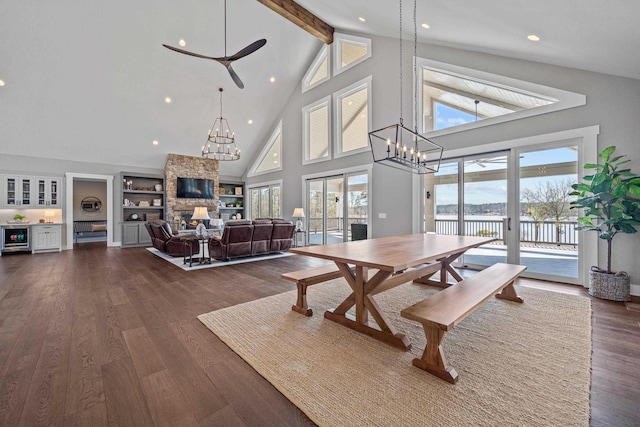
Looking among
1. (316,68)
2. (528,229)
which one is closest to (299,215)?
Result: (316,68)

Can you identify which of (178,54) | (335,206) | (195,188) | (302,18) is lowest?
(335,206)

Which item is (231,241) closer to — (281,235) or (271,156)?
(281,235)

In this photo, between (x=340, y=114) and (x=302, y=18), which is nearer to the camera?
(x=302, y=18)

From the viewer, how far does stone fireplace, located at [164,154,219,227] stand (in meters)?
9.67

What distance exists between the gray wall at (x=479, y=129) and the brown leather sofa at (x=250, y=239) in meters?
2.25

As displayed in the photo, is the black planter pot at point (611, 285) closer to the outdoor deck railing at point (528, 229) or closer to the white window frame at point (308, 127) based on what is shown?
the outdoor deck railing at point (528, 229)

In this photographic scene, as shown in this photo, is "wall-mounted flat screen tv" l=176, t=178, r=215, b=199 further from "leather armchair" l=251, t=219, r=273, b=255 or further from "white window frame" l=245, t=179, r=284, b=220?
"leather armchair" l=251, t=219, r=273, b=255

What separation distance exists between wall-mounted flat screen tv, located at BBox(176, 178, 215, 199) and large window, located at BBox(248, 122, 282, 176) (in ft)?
6.32

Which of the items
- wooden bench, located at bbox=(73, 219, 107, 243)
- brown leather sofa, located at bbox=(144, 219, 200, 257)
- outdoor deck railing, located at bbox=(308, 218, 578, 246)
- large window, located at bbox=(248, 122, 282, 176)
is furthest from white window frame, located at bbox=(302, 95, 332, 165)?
wooden bench, located at bbox=(73, 219, 107, 243)

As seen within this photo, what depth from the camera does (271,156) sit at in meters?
10.5

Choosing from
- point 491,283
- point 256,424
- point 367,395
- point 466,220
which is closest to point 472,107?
point 466,220

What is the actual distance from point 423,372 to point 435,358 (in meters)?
0.13

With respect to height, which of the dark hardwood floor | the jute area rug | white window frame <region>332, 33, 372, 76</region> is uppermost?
white window frame <region>332, 33, 372, 76</region>

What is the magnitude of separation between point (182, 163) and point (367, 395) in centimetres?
1029
